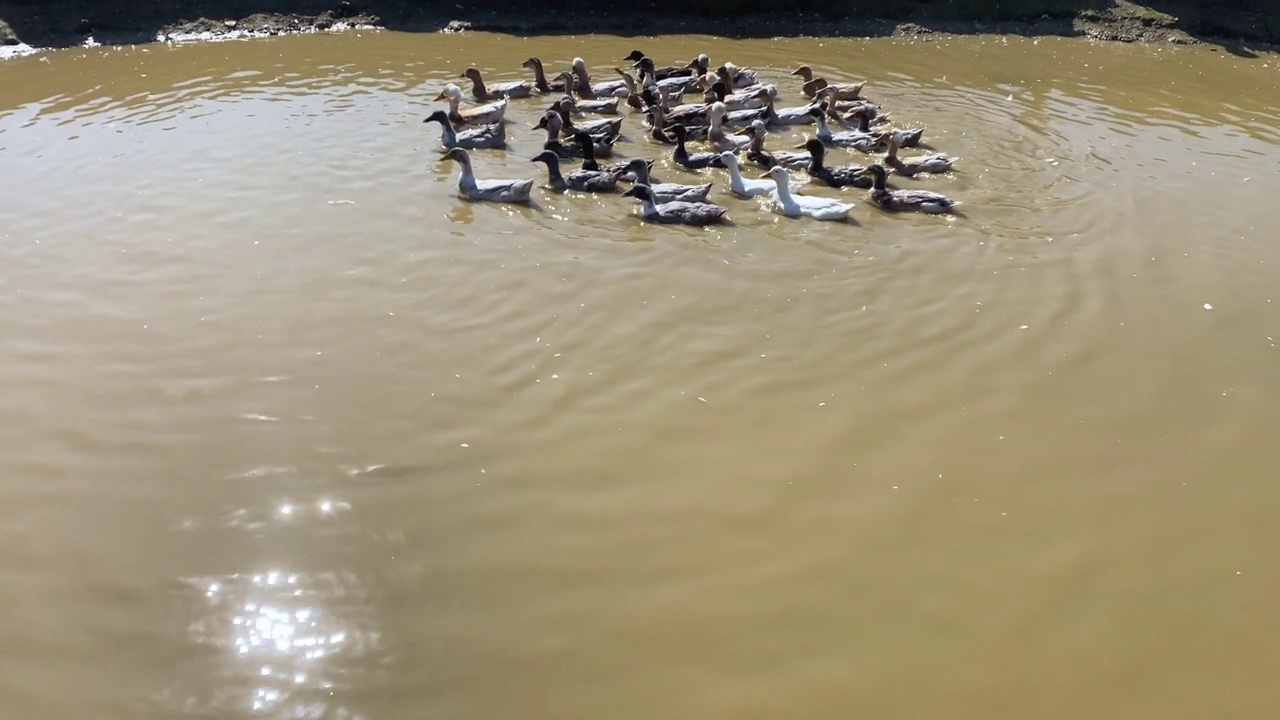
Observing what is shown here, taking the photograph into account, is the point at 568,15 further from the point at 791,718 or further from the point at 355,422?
the point at 791,718

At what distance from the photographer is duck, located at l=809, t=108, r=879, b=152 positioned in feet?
40.8

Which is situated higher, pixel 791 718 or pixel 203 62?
pixel 203 62

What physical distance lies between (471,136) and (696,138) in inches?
125

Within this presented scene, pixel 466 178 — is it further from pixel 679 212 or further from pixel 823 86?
pixel 823 86

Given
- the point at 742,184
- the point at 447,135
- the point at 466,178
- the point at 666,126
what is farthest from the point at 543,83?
the point at 742,184

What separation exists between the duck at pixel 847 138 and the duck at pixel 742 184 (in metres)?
2.23

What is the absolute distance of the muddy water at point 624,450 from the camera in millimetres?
4707

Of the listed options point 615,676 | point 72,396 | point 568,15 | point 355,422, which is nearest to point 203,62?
point 568,15

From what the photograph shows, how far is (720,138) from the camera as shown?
12.4 meters

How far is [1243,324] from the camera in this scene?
7.83m

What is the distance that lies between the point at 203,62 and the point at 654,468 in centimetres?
1476

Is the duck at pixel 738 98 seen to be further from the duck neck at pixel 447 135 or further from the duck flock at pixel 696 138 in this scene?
the duck neck at pixel 447 135

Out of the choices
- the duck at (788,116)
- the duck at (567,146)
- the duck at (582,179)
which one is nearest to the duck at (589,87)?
the duck at (567,146)

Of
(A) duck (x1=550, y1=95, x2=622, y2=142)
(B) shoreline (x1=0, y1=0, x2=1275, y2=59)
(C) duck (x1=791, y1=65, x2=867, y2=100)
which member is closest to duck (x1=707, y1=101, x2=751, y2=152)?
(A) duck (x1=550, y1=95, x2=622, y2=142)
